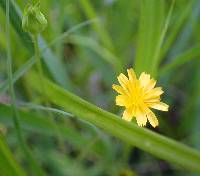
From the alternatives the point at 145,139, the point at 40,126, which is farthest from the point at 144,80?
the point at 40,126

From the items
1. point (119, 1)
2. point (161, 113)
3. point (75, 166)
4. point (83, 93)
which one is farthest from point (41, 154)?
point (119, 1)

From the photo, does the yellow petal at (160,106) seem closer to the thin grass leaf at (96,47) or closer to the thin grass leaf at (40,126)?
the thin grass leaf at (40,126)

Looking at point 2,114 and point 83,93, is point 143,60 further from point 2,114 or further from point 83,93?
point 83,93

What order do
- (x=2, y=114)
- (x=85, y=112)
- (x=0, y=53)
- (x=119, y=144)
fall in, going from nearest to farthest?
(x=85, y=112)
(x=2, y=114)
(x=119, y=144)
(x=0, y=53)

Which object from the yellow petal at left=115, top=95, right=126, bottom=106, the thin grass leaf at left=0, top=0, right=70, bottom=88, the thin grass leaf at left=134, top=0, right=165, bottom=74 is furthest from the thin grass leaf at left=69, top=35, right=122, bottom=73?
the yellow petal at left=115, top=95, right=126, bottom=106

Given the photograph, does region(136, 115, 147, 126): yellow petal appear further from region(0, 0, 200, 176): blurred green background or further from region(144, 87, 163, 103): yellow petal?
region(0, 0, 200, 176): blurred green background

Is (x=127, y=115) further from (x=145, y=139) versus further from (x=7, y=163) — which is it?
(x=7, y=163)
